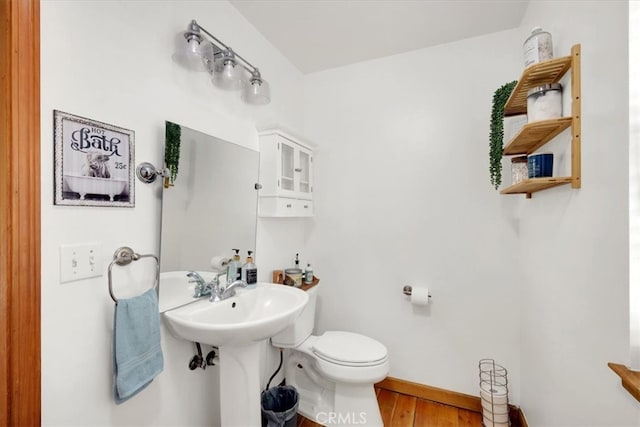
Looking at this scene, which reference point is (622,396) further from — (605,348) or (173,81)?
(173,81)

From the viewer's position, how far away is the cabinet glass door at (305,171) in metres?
2.10

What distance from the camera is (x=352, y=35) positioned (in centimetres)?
187

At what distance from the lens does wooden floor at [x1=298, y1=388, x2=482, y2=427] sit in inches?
68.3

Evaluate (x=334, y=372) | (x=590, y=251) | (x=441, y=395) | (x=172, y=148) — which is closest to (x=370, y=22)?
(x=172, y=148)

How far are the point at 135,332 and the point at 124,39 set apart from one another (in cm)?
108

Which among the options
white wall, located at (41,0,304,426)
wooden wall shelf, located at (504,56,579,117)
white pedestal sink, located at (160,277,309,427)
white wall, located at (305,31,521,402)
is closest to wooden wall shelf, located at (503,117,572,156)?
wooden wall shelf, located at (504,56,579,117)

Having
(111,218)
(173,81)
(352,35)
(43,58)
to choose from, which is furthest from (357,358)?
(352,35)

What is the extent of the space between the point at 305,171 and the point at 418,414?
184 cm

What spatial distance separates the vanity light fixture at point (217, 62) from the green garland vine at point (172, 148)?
0.31m

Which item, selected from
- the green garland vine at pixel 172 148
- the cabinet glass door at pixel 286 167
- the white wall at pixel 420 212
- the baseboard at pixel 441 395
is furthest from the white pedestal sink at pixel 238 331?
the baseboard at pixel 441 395

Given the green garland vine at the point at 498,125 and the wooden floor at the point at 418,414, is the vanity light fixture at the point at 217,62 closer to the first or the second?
the green garland vine at the point at 498,125

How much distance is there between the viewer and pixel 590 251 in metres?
0.92

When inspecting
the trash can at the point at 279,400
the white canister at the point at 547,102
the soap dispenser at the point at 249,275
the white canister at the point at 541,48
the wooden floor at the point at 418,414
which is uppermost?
the white canister at the point at 541,48

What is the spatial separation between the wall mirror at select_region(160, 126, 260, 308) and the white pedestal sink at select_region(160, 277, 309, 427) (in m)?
0.16
